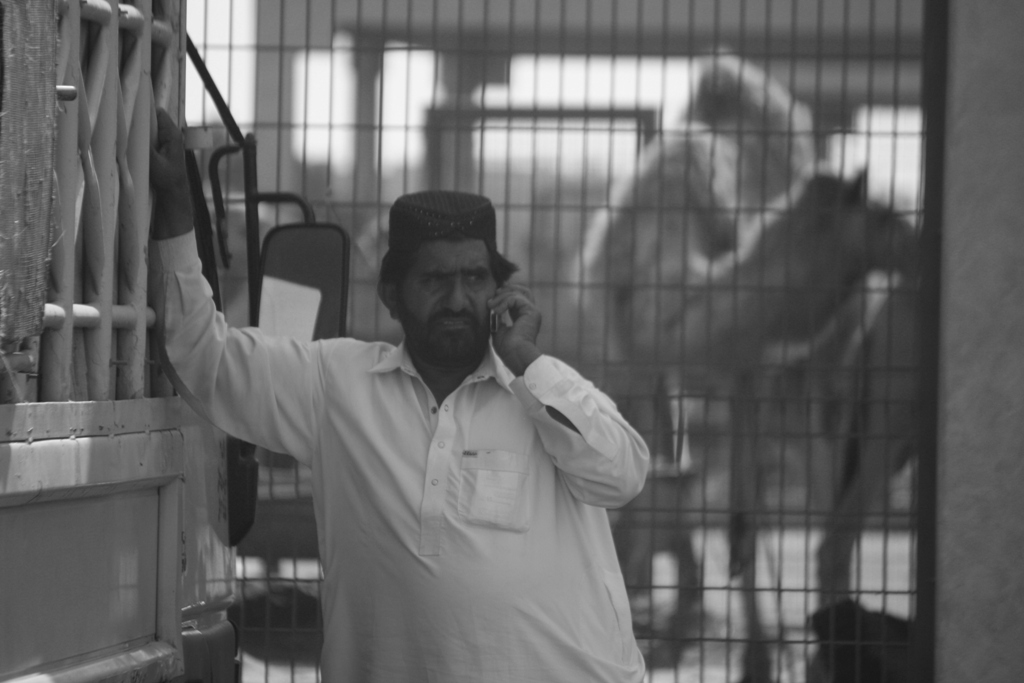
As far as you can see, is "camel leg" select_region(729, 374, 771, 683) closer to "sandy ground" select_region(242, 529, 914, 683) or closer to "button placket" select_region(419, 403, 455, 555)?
"sandy ground" select_region(242, 529, 914, 683)

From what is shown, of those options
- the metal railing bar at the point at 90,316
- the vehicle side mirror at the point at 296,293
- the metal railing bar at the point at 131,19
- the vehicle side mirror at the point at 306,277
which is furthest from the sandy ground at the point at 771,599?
the metal railing bar at the point at 131,19

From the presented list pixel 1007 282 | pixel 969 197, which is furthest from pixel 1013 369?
pixel 969 197

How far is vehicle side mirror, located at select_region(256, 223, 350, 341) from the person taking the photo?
11.7ft

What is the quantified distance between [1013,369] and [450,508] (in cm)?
313

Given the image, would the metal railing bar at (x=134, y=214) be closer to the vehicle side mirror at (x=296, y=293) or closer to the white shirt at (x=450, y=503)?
the white shirt at (x=450, y=503)

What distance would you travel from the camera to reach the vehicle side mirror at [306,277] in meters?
3.58

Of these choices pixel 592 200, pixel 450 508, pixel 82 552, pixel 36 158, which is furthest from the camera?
pixel 592 200

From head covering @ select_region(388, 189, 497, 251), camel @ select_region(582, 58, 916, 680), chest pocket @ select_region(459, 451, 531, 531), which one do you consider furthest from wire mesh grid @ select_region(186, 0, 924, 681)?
chest pocket @ select_region(459, 451, 531, 531)

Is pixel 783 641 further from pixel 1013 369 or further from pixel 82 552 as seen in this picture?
pixel 82 552

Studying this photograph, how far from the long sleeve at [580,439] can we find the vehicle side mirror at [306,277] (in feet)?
2.30

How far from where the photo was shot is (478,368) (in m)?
3.29

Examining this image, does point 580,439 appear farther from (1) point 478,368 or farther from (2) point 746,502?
(2) point 746,502

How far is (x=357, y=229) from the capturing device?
17.4 feet

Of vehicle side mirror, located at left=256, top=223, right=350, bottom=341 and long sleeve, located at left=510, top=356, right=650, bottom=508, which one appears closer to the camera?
long sleeve, located at left=510, top=356, right=650, bottom=508
